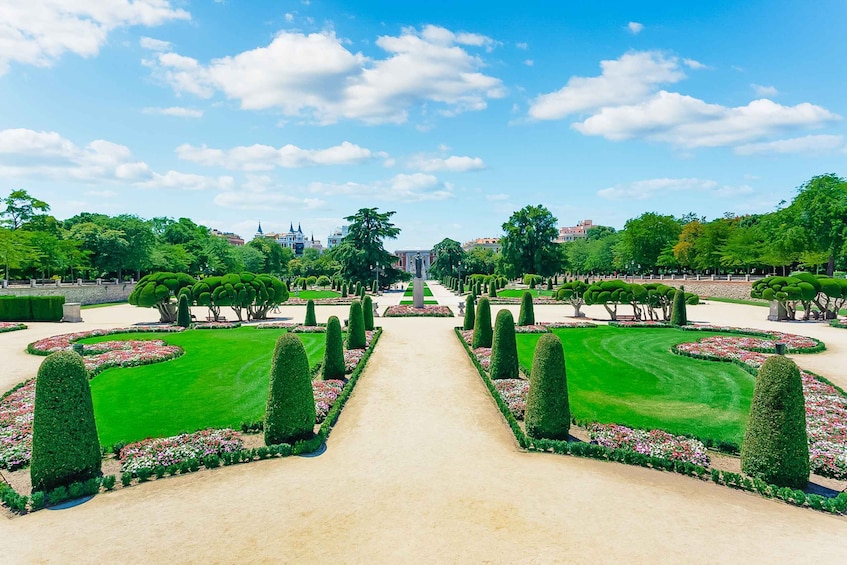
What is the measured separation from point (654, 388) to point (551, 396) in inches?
253

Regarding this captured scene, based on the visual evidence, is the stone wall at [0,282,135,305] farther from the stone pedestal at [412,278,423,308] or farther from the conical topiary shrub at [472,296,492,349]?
the conical topiary shrub at [472,296,492,349]

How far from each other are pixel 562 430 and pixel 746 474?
11.1 ft

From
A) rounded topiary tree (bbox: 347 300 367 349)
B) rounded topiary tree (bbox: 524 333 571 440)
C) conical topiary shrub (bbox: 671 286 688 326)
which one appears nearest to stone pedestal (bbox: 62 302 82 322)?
rounded topiary tree (bbox: 347 300 367 349)

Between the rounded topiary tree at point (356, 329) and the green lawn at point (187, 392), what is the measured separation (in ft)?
5.01

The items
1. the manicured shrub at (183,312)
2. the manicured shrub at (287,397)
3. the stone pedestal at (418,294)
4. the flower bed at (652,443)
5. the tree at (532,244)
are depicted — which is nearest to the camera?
the flower bed at (652,443)

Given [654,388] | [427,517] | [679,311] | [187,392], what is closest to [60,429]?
[427,517]

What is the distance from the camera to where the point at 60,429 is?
27.3 feet

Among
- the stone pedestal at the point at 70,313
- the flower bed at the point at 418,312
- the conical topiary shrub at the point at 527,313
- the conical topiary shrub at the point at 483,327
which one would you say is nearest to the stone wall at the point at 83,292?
the stone pedestal at the point at 70,313

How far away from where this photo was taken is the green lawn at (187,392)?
11961 mm

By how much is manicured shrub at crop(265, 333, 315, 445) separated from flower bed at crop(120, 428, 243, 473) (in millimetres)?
849

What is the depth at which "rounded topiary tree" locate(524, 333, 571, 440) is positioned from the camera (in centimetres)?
1065

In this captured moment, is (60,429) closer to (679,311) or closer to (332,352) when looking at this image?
(332,352)

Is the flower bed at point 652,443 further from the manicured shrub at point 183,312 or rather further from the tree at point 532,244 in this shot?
the tree at point 532,244

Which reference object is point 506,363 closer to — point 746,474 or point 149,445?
point 746,474
